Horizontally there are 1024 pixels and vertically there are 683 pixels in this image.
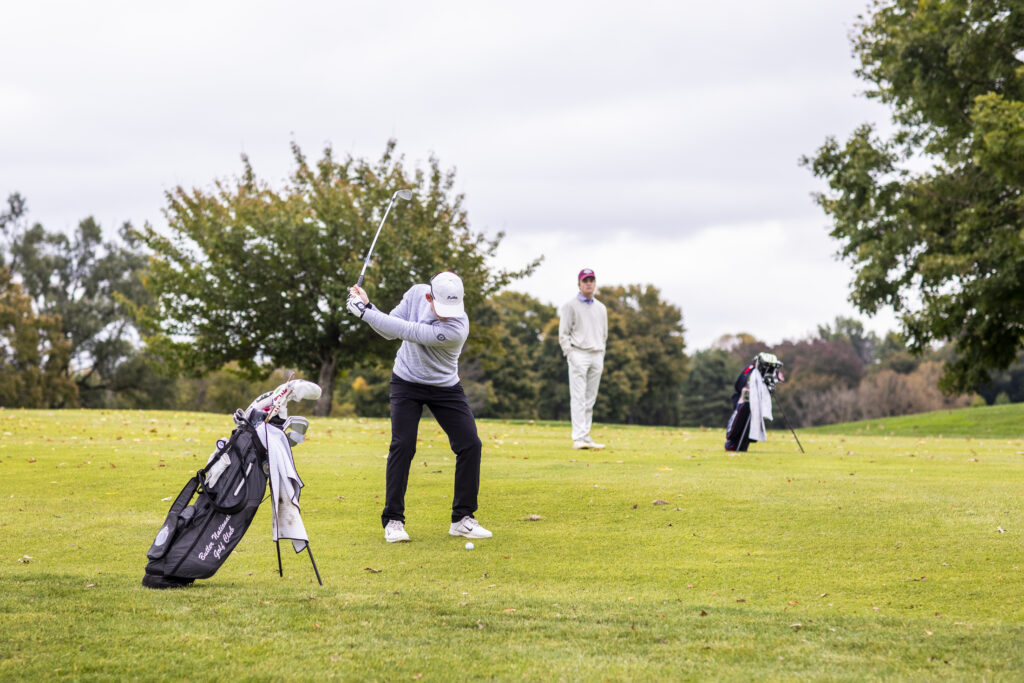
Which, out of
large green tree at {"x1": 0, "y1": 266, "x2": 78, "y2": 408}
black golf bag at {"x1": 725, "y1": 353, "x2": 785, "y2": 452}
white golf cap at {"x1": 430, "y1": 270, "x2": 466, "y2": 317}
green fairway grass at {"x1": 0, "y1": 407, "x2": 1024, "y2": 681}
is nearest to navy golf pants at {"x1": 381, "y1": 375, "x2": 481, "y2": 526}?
green fairway grass at {"x1": 0, "y1": 407, "x2": 1024, "y2": 681}

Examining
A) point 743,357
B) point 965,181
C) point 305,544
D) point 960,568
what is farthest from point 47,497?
point 743,357

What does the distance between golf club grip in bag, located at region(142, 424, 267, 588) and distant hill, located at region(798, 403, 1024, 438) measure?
88.2ft

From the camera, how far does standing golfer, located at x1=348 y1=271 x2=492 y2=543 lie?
282 inches

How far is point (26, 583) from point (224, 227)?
2812 cm

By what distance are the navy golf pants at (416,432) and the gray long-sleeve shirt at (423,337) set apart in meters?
0.11

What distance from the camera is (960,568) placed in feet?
20.9

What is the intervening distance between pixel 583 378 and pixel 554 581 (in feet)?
24.4

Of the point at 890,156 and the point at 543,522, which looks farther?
the point at 890,156

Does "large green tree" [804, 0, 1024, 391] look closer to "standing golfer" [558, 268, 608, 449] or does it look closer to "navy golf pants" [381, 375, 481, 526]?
"standing golfer" [558, 268, 608, 449]

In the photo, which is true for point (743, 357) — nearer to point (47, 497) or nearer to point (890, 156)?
point (890, 156)

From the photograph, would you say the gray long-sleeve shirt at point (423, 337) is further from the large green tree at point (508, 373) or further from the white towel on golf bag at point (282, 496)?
the large green tree at point (508, 373)

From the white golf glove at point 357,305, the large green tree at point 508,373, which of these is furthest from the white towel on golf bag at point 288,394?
the large green tree at point 508,373

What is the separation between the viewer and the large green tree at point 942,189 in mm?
25359

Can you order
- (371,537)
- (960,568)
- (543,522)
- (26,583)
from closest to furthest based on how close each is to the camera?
(26,583), (960,568), (371,537), (543,522)
